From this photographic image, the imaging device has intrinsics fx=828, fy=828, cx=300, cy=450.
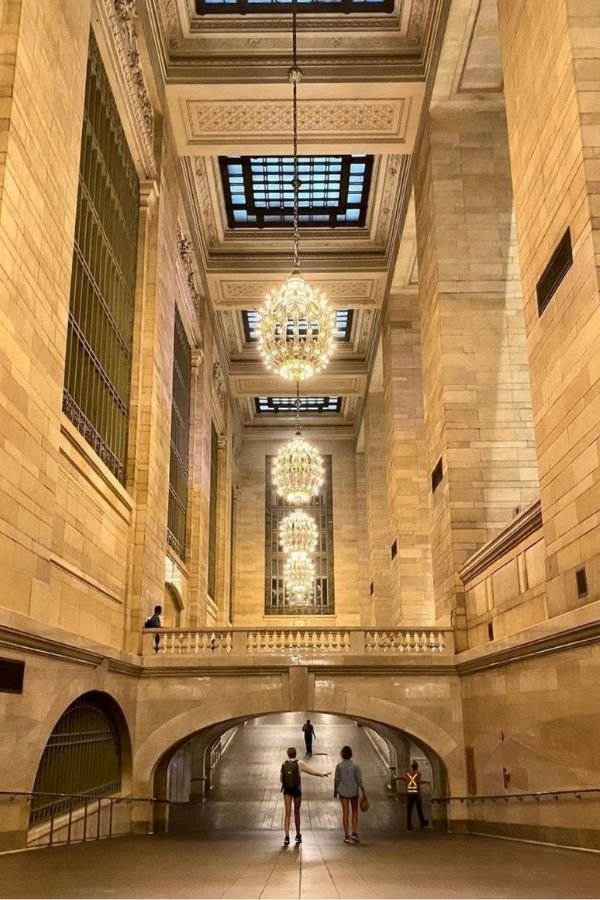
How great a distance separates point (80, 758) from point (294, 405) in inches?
845

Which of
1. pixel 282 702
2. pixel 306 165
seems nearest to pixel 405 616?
pixel 282 702

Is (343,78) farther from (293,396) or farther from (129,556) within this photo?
(293,396)

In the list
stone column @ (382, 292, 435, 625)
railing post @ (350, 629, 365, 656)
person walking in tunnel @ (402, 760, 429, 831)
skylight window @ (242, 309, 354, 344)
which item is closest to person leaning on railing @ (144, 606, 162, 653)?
railing post @ (350, 629, 365, 656)

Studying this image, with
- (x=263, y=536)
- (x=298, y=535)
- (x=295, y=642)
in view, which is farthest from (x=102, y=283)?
(x=263, y=536)

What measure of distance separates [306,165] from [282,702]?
1095cm

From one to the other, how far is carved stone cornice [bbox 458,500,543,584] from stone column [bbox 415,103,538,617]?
61 cm

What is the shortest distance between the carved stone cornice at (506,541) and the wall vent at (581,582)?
1.34 metres

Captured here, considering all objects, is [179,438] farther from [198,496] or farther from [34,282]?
[34,282]

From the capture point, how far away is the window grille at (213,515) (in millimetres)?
22781

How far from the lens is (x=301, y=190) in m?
18.2

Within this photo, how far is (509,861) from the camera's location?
6.41 m

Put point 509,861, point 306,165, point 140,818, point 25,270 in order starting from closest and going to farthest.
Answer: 1. point 509,861
2. point 25,270
3. point 140,818
4. point 306,165

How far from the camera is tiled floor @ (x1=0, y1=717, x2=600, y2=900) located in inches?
191

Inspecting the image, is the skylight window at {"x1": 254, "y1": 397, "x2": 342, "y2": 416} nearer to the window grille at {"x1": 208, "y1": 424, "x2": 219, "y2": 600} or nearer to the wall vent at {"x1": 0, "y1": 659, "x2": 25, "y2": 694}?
the window grille at {"x1": 208, "y1": 424, "x2": 219, "y2": 600}
